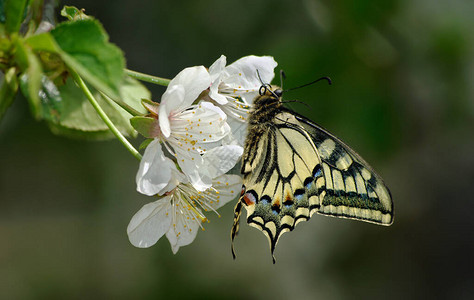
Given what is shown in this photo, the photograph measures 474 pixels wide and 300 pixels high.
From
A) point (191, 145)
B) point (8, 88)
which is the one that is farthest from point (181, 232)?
point (8, 88)

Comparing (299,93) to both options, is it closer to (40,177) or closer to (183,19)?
(183,19)

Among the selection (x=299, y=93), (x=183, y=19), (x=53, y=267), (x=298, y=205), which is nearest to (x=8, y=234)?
(x=53, y=267)

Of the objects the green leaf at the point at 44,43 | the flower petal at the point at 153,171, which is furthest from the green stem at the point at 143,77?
the green leaf at the point at 44,43

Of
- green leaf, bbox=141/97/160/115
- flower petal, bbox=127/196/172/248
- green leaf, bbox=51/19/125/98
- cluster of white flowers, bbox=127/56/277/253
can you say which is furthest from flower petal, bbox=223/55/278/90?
green leaf, bbox=51/19/125/98

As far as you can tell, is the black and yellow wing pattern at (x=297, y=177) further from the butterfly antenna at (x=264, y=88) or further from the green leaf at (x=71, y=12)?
the green leaf at (x=71, y=12)

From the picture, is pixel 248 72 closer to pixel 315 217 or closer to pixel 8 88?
pixel 8 88

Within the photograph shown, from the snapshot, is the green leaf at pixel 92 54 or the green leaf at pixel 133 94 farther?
the green leaf at pixel 133 94
